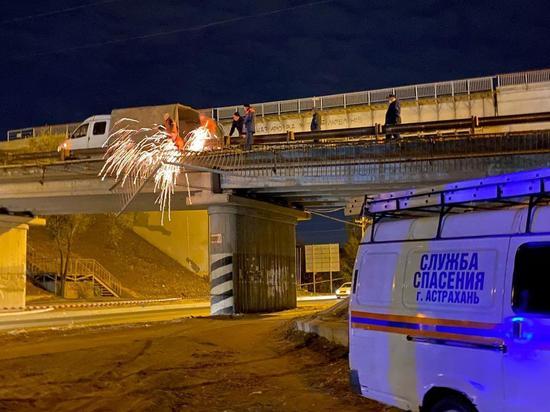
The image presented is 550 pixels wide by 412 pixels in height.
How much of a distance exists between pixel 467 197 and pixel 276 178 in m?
18.4

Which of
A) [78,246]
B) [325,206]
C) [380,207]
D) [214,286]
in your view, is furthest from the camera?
[78,246]

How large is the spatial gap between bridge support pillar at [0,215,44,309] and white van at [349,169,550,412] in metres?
30.3

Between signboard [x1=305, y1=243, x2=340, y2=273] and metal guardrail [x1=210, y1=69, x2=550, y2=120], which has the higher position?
metal guardrail [x1=210, y1=69, x2=550, y2=120]

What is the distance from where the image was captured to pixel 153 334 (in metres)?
18.4

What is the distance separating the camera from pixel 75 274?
1870 inches

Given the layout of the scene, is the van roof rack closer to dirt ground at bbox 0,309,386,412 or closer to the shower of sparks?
dirt ground at bbox 0,309,386,412

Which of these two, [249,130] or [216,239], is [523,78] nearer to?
[249,130]

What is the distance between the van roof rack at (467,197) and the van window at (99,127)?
24174 mm

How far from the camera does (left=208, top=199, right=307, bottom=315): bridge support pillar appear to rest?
26.0 metres

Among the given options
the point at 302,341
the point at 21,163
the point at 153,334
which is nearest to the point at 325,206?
the point at 21,163

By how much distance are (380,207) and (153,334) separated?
11.9 metres

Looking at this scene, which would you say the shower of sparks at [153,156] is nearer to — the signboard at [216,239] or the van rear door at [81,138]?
the signboard at [216,239]

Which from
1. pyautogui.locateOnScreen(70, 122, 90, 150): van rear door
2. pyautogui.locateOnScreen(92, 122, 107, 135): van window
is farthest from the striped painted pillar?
pyautogui.locateOnScreen(70, 122, 90, 150): van rear door

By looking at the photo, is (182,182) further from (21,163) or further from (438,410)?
(438,410)
